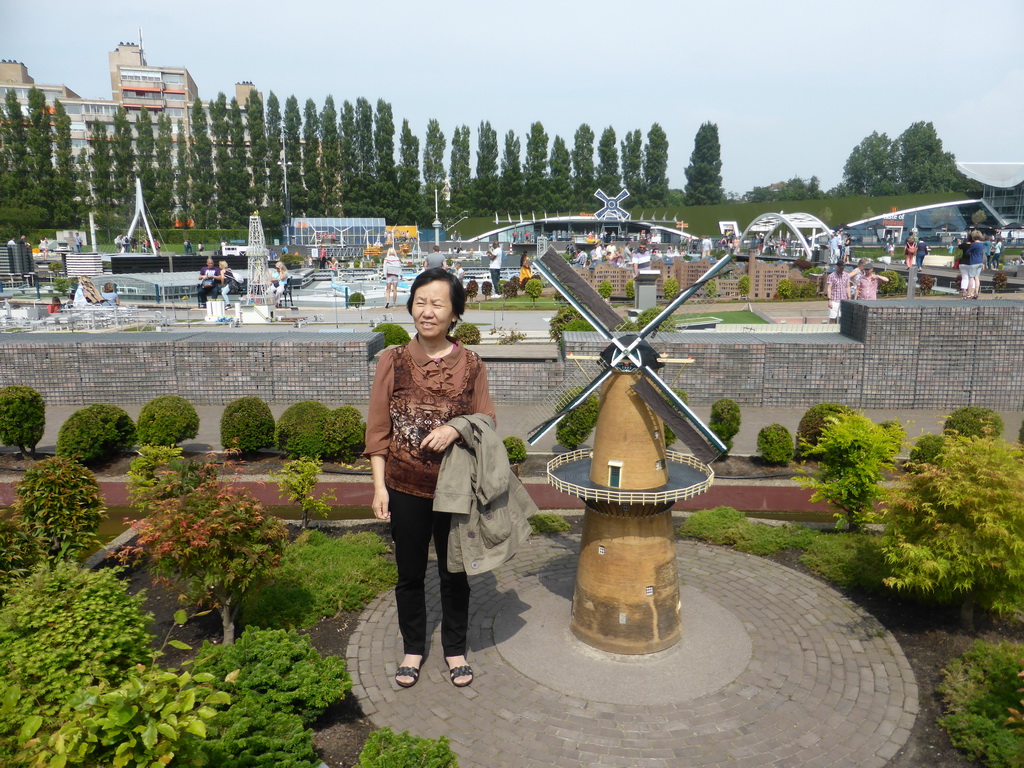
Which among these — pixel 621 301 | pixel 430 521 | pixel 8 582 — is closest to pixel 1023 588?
pixel 430 521

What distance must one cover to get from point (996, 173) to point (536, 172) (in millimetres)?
49391

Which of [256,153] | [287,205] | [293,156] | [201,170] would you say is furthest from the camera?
[293,156]

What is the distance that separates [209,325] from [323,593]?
18.3 metres

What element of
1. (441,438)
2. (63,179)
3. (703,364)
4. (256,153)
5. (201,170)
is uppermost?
(256,153)

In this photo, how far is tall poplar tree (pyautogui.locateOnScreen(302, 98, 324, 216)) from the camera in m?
75.1

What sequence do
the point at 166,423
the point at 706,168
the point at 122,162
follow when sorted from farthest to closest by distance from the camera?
the point at 706,168, the point at 122,162, the point at 166,423

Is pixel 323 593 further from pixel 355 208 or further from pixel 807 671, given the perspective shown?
pixel 355 208

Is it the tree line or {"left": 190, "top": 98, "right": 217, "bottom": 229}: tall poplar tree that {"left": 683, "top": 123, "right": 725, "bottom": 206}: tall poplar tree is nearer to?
the tree line

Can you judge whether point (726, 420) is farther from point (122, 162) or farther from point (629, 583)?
point (122, 162)

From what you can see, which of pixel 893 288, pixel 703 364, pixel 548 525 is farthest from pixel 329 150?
pixel 548 525

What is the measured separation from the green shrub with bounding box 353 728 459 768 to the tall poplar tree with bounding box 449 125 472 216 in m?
83.6

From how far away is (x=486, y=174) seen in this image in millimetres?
86062

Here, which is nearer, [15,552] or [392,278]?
[15,552]

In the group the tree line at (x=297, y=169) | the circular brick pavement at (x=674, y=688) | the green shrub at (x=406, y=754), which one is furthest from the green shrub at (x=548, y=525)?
the tree line at (x=297, y=169)
